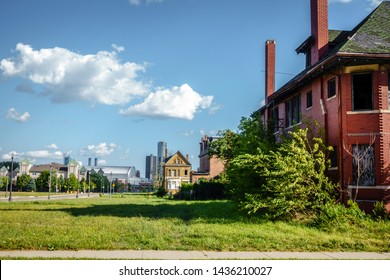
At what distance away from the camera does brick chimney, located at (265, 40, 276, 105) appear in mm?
28828

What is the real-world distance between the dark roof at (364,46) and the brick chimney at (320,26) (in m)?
0.59

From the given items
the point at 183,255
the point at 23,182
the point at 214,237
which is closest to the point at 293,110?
the point at 214,237

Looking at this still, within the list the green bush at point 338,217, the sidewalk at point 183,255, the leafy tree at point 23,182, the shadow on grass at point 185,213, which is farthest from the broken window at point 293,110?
the leafy tree at point 23,182

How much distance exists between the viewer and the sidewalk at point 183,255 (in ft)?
30.2

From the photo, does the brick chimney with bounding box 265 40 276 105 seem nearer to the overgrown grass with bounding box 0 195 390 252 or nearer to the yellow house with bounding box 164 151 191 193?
the overgrown grass with bounding box 0 195 390 252

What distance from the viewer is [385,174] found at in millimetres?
16062

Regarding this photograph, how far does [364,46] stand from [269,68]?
12298 millimetres

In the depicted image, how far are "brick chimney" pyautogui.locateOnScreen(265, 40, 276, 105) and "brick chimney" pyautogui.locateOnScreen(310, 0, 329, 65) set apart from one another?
6.66m

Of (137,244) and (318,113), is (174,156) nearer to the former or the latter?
(318,113)

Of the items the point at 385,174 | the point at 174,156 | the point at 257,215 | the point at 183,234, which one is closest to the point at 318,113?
the point at 385,174

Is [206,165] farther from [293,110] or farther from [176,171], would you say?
[293,110]

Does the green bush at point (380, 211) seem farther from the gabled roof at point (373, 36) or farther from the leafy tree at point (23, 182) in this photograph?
the leafy tree at point (23, 182)

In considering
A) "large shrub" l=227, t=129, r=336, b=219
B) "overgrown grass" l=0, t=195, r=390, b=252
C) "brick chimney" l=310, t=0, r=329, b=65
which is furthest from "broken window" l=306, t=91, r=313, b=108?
"overgrown grass" l=0, t=195, r=390, b=252

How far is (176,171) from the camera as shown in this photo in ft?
279
